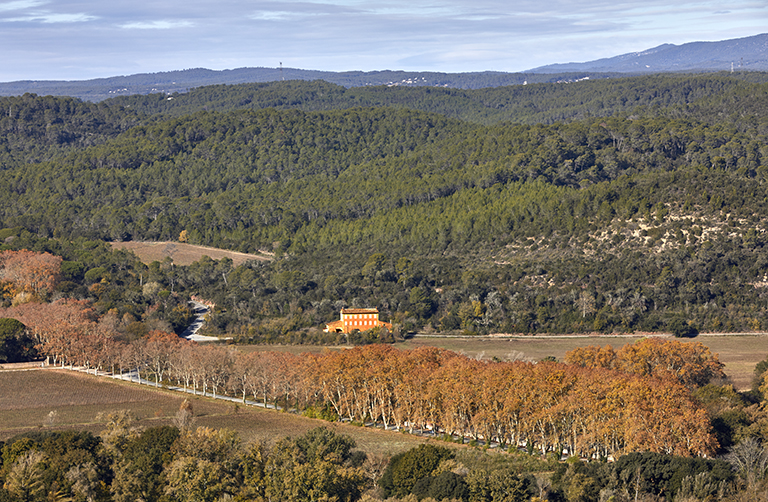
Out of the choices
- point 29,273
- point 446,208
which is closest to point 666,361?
point 446,208

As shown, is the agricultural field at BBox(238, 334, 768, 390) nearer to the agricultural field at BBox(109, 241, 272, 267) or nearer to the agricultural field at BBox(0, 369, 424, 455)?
the agricultural field at BBox(0, 369, 424, 455)

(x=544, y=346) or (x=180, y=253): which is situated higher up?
(x=180, y=253)

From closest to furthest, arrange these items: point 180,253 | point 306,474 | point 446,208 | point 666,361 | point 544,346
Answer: point 306,474 → point 666,361 → point 544,346 → point 446,208 → point 180,253

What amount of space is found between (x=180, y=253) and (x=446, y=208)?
1576 inches

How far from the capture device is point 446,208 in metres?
126

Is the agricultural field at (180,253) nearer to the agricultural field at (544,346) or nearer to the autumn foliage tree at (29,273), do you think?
the autumn foliage tree at (29,273)

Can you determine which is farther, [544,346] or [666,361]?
[544,346]

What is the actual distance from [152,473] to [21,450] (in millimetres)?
7875

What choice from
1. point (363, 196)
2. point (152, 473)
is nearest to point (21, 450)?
point (152, 473)

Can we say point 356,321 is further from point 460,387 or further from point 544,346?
point 460,387

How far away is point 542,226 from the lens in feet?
366

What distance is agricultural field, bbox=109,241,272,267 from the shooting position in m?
125

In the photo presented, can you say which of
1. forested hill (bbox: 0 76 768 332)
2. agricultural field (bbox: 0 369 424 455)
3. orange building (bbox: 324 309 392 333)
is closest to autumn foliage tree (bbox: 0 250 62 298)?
forested hill (bbox: 0 76 768 332)

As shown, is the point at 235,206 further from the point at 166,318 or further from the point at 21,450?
the point at 21,450
